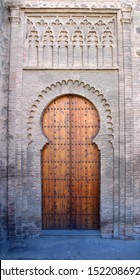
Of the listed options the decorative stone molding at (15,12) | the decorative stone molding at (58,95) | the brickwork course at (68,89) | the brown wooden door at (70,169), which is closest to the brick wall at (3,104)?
the brickwork course at (68,89)

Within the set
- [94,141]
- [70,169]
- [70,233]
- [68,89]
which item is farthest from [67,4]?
[70,233]

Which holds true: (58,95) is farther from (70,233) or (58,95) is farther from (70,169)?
(70,233)

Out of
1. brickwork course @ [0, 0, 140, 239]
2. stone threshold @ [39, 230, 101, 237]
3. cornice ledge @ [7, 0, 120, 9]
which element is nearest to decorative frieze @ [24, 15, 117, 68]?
brickwork course @ [0, 0, 140, 239]

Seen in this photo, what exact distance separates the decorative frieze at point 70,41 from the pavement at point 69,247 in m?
3.76

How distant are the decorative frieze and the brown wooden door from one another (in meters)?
0.97

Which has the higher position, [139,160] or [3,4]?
[3,4]

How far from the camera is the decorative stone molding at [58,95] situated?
598 cm

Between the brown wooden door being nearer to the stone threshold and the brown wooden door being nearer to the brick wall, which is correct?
the stone threshold

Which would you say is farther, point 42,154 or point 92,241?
point 42,154

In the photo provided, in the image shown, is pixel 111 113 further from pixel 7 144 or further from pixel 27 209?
pixel 27 209

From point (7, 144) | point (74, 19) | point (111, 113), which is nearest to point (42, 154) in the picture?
point (7, 144)

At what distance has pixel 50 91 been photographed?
19.9 feet

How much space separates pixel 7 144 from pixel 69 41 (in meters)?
2.70

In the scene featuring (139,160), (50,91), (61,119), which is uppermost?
(50,91)
